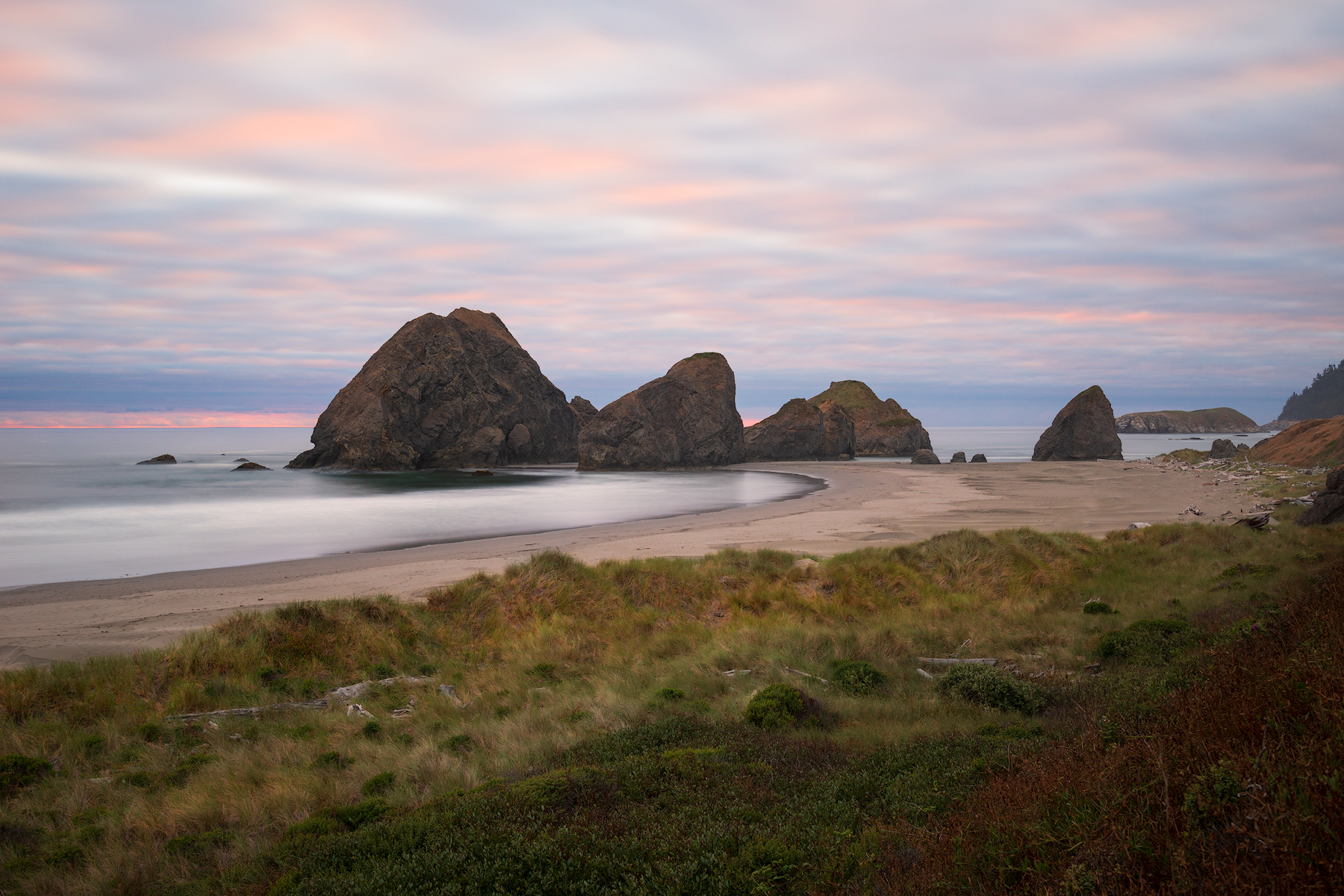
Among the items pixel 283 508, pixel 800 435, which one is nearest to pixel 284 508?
pixel 283 508

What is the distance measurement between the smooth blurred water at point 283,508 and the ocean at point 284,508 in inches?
6.4

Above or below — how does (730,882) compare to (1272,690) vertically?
below

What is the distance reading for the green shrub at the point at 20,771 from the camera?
26.8ft

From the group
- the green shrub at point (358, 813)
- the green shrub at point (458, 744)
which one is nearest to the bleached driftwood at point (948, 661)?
the green shrub at point (458, 744)

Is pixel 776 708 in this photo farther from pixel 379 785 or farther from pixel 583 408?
pixel 583 408

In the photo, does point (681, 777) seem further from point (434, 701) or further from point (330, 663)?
point (330, 663)

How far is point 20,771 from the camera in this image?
8398mm

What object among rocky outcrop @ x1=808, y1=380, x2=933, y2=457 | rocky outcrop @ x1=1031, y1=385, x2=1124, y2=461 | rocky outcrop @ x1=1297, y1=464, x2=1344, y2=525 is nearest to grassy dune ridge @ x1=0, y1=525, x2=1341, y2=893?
rocky outcrop @ x1=1297, y1=464, x2=1344, y2=525

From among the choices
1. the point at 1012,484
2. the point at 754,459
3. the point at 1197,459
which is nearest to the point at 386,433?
the point at 754,459

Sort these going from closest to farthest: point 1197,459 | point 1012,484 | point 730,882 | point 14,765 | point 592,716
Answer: point 730,882, point 14,765, point 592,716, point 1012,484, point 1197,459

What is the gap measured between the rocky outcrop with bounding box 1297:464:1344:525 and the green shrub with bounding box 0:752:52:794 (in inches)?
1277

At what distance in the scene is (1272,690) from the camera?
16.7ft

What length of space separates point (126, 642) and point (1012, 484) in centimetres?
6323

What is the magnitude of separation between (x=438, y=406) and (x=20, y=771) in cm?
9576
